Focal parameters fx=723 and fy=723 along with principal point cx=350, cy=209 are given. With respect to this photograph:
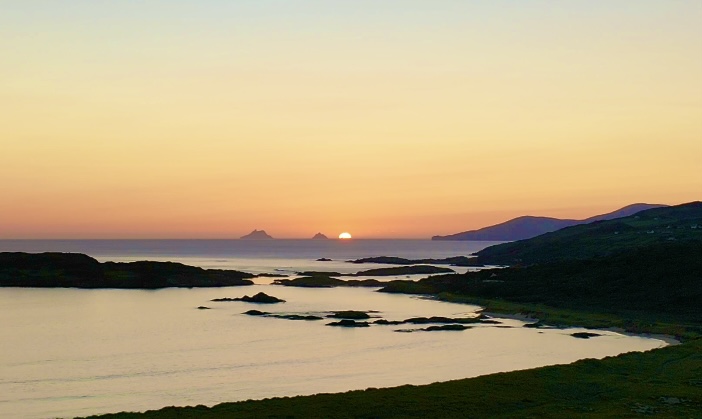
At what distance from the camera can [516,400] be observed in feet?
113

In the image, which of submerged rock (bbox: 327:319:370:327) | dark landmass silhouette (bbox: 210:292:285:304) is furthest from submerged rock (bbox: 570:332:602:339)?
dark landmass silhouette (bbox: 210:292:285:304)

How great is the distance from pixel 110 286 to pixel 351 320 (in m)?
71.7

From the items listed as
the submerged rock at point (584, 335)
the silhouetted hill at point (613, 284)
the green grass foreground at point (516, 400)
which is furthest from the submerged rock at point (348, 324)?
the green grass foreground at point (516, 400)

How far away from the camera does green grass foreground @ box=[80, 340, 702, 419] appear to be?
3164cm

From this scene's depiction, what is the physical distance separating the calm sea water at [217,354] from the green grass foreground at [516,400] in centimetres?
789

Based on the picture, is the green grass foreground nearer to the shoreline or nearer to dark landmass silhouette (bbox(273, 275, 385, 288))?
the shoreline

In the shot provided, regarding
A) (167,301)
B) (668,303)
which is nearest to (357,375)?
(668,303)

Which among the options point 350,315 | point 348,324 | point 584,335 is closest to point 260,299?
point 350,315

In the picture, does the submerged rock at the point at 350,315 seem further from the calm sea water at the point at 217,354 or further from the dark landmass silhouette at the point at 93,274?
the dark landmass silhouette at the point at 93,274

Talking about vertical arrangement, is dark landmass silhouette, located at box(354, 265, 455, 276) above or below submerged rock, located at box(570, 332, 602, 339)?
above

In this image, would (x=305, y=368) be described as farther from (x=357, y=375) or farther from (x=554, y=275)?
(x=554, y=275)

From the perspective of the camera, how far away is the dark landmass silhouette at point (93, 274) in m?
136

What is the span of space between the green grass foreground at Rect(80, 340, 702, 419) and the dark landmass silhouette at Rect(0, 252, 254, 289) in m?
110

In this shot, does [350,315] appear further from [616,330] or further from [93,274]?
[93,274]
